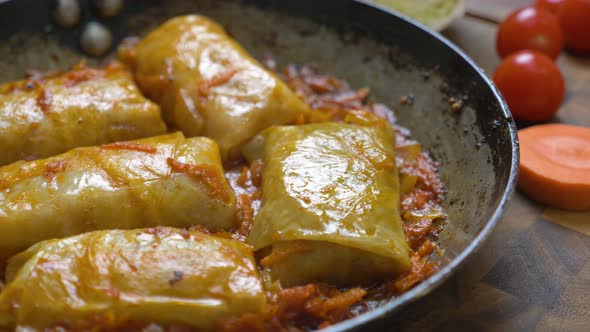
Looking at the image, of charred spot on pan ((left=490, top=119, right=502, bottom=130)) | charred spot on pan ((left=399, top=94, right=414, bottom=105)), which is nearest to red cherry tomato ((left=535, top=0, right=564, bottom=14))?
charred spot on pan ((left=399, top=94, right=414, bottom=105))

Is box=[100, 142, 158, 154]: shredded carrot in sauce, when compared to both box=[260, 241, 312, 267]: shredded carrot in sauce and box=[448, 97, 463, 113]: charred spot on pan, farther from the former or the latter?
box=[448, 97, 463, 113]: charred spot on pan

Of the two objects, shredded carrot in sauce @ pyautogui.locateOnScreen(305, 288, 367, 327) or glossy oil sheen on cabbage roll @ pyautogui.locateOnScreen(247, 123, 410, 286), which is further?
glossy oil sheen on cabbage roll @ pyautogui.locateOnScreen(247, 123, 410, 286)

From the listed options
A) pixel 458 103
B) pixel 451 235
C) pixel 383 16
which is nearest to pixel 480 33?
pixel 383 16

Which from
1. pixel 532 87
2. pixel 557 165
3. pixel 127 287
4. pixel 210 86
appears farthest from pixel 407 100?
pixel 127 287

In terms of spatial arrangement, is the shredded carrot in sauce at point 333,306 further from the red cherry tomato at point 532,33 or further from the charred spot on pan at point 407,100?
the red cherry tomato at point 532,33

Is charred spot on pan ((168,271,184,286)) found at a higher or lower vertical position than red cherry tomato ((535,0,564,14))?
lower

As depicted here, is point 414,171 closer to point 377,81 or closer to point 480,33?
point 377,81

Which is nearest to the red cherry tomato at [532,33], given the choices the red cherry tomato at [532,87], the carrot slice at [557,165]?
the red cherry tomato at [532,87]
